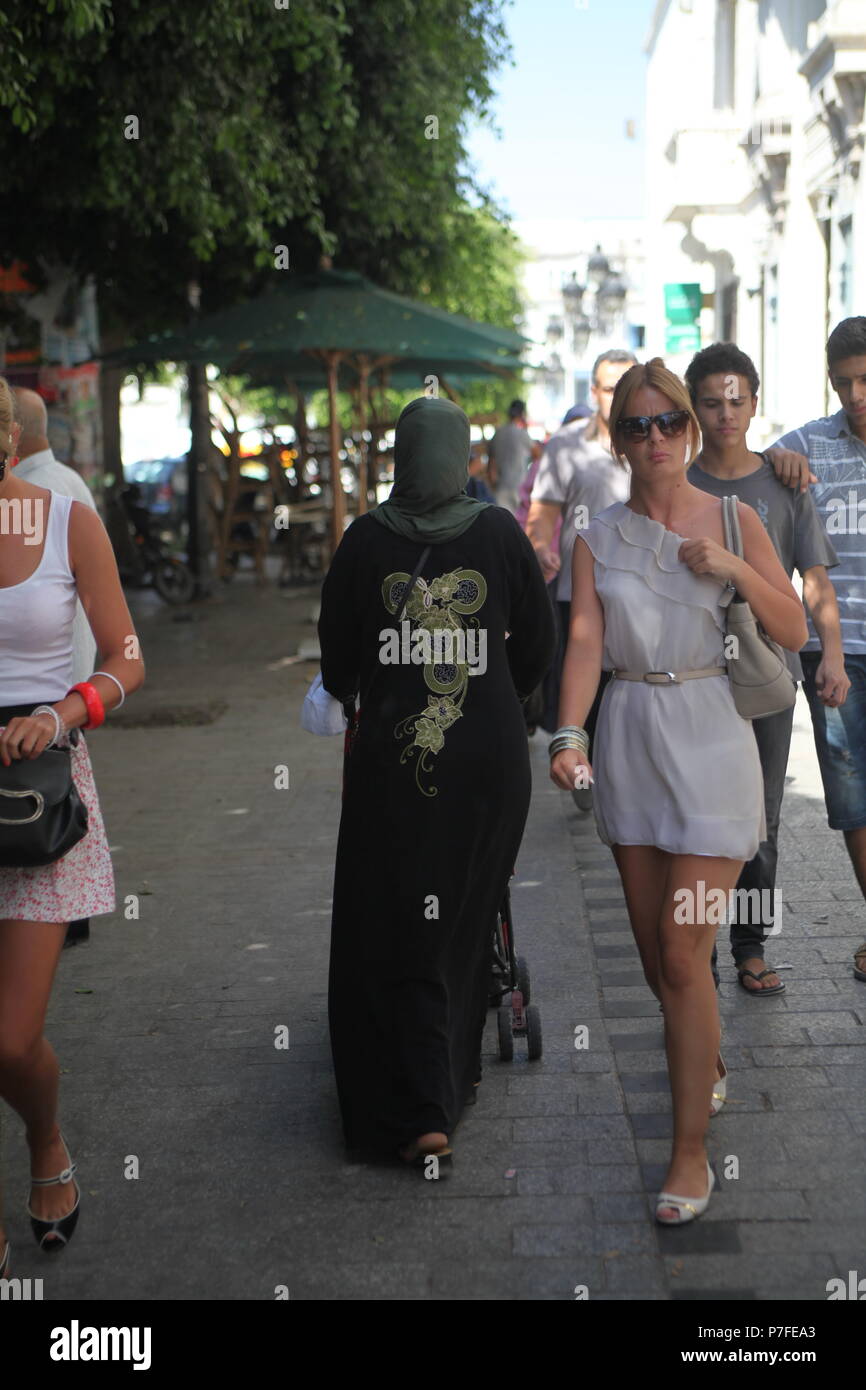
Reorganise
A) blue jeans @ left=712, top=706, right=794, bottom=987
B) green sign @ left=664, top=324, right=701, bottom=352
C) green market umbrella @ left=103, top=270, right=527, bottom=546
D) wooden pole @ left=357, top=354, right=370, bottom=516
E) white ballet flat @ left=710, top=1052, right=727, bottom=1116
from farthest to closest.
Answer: green sign @ left=664, top=324, right=701, bottom=352 → wooden pole @ left=357, top=354, right=370, bottom=516 → green market umbrella @ left=103, top=270, right=527, bottom=546 → blue jeans @ left=712, top=706, right=794, bottom=987 → white ballet flat @ left=710, top=1052, right=727, bottom=1116

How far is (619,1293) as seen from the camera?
3.46 meters

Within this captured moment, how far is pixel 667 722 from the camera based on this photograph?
3920mm

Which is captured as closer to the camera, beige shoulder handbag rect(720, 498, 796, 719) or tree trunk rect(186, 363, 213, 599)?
beige shoulder handbag rect(720, 498, 796, 719)

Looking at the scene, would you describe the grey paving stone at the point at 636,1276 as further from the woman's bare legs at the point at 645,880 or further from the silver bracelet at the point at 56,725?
the silver bracelet at the point at 56,725

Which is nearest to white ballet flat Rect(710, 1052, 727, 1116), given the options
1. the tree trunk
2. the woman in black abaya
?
the woman in black abaya

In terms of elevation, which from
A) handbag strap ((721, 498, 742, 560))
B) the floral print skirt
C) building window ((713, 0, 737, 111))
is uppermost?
building window ((713, 0, 737, 111))

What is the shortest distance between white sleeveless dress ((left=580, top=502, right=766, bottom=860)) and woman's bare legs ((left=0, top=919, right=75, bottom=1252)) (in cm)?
131

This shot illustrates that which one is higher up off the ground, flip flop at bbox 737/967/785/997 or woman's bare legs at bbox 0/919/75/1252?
woman's bare legs at bbox 0/919/75/1252

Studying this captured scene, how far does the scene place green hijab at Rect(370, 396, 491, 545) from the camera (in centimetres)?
413

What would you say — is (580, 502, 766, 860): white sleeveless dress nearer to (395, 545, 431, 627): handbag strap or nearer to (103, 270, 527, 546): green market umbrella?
(395, 545, 431, 627): handbag strap

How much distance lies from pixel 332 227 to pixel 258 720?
8.58m

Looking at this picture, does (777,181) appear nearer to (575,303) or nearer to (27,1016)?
(575,303)

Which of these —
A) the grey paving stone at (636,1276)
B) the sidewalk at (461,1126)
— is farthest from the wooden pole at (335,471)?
the grey paving stone at (636,1276)

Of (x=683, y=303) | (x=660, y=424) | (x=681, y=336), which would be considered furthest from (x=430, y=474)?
(x=683, y=303)
